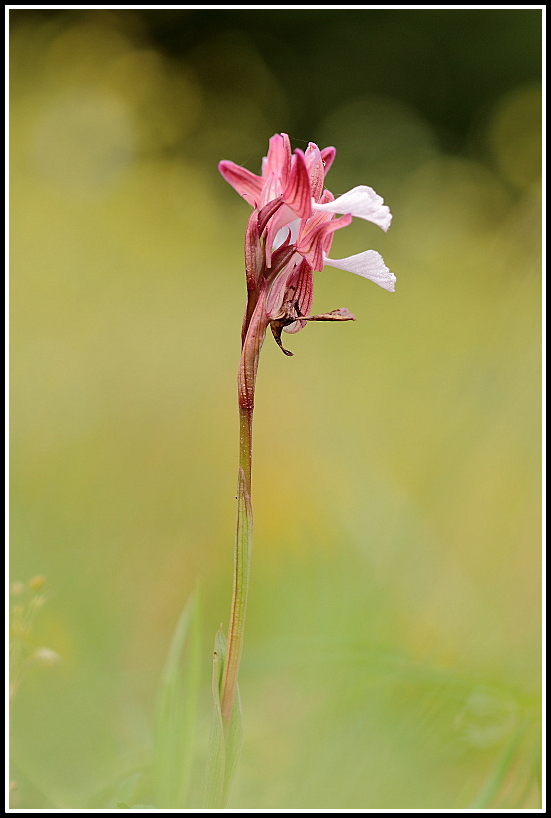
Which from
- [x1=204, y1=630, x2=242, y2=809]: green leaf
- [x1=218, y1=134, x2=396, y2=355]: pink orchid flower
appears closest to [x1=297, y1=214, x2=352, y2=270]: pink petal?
[x1=218, y1=134, x2=396, y2=355]: pink orchid flower

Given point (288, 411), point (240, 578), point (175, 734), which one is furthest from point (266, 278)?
point (288, 411)

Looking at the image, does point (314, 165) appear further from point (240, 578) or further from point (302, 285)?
point (240, 578)

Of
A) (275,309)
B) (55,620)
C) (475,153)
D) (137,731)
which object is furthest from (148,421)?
(475,153)

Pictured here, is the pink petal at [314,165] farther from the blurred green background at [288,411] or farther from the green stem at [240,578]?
the blurred green background at [288,411]

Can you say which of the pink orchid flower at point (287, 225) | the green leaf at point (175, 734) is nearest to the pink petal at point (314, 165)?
the pink orchid flower at point (287, 225)

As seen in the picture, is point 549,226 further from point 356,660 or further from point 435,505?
point 356,660

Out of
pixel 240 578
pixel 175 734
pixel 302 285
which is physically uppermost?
pixel 302 285

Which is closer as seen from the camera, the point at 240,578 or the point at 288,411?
the point at 240,578

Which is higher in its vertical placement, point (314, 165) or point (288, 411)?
point (314, 165)
